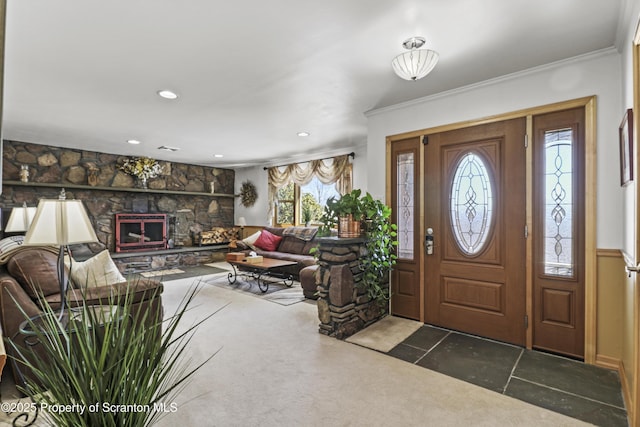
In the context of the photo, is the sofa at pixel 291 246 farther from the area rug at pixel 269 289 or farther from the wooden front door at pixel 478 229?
the wooden front door at pixel 478 229

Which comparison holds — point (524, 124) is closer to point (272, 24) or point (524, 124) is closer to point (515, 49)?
point (515, 49)

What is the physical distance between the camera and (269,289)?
16.8ft

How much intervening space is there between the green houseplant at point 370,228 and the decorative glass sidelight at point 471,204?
2.13ft

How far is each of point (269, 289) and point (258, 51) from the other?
359cm

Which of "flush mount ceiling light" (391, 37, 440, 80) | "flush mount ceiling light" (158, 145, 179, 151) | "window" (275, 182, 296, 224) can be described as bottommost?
"window" (275, 182, 296, 224)

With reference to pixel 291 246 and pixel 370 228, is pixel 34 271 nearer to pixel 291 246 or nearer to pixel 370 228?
pixel 370 228

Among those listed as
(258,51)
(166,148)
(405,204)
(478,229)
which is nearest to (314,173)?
(166,148)

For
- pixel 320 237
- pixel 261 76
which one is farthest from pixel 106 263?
pixel 261 76

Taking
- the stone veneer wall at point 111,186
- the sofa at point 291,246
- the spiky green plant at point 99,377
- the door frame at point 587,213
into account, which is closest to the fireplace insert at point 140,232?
the stone veneer wall at point 111,186

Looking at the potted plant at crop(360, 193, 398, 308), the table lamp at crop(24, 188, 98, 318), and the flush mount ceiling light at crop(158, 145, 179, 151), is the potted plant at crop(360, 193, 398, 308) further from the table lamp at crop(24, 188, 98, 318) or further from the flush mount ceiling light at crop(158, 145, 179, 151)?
the flush mount ceiling light at crop(158, 145, 179, 151)

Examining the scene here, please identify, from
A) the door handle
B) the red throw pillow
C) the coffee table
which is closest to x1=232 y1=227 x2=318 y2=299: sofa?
the red throw pillow

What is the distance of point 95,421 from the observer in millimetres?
833

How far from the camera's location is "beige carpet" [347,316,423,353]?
2.96 meters

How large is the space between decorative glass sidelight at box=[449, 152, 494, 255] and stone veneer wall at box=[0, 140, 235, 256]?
20.2 ft
